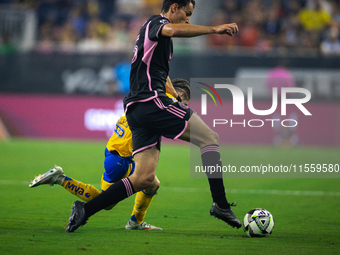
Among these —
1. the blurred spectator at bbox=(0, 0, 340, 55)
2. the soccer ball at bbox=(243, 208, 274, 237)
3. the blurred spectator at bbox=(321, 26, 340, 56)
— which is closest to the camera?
the soccer ball at bbox=(243, 208, 274, 237)

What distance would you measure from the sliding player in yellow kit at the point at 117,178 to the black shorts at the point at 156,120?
57 centimetres

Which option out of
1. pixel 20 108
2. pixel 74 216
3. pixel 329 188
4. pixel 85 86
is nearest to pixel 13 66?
pixel 20 108

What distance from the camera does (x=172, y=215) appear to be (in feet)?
19.5

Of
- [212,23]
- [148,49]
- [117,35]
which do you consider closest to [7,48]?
[117,35]

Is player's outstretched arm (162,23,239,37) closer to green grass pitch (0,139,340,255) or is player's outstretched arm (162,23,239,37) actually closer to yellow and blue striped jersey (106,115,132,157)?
yellow and blue striped jersey (106,115,132,157)

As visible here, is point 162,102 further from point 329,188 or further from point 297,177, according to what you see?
point 297,177

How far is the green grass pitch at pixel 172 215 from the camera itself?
13.5 feet

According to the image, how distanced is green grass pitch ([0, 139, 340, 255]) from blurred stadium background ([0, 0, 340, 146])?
3592 millimetres

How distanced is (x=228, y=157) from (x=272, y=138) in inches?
145

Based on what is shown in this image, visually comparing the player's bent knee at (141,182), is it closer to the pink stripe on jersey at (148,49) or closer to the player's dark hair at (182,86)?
the pink stripe on jersey at (148,49)

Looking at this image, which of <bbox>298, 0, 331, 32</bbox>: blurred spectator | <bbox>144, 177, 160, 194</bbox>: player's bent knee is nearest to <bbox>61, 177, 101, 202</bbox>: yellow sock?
<bbox>144, 177, 160, 194</bbox>: player's bent knee

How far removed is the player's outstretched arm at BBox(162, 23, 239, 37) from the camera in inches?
165

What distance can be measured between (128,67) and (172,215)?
1013 cm

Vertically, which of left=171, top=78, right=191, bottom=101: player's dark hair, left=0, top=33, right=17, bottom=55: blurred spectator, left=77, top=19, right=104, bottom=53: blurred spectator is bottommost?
left=171, top=78, right=191, bottom=101: player's dark hair
